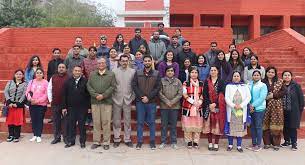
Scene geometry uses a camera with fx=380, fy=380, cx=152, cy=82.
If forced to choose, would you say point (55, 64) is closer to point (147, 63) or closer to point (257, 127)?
point (147, 63)

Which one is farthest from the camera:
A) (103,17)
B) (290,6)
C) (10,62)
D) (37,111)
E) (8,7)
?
(290,6)

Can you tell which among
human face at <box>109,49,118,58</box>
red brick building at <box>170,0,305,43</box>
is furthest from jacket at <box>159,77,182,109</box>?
red brick building at <box>170,0,305,43</box>

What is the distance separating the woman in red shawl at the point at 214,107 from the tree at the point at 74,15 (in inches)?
455

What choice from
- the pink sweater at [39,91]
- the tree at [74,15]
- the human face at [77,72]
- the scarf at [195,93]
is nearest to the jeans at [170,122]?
the scarf at [195,93]

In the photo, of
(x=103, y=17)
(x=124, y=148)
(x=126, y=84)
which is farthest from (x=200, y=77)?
(x=103, y=17)

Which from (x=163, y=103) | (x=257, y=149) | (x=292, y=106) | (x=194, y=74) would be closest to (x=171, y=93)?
(x=163, y=103)

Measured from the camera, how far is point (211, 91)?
7117 millimetres

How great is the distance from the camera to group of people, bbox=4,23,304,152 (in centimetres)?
709

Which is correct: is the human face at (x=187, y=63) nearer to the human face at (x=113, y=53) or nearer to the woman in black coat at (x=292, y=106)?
the human face at (x=113, y=53)

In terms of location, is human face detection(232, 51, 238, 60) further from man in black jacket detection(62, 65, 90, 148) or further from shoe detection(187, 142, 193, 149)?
man in black jacket detection(62, 65, 90, 148)

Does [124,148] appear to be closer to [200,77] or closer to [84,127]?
[84,127]

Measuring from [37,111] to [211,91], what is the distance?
3.41 m

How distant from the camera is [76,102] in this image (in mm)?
7125

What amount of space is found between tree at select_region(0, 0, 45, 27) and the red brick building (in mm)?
8664
